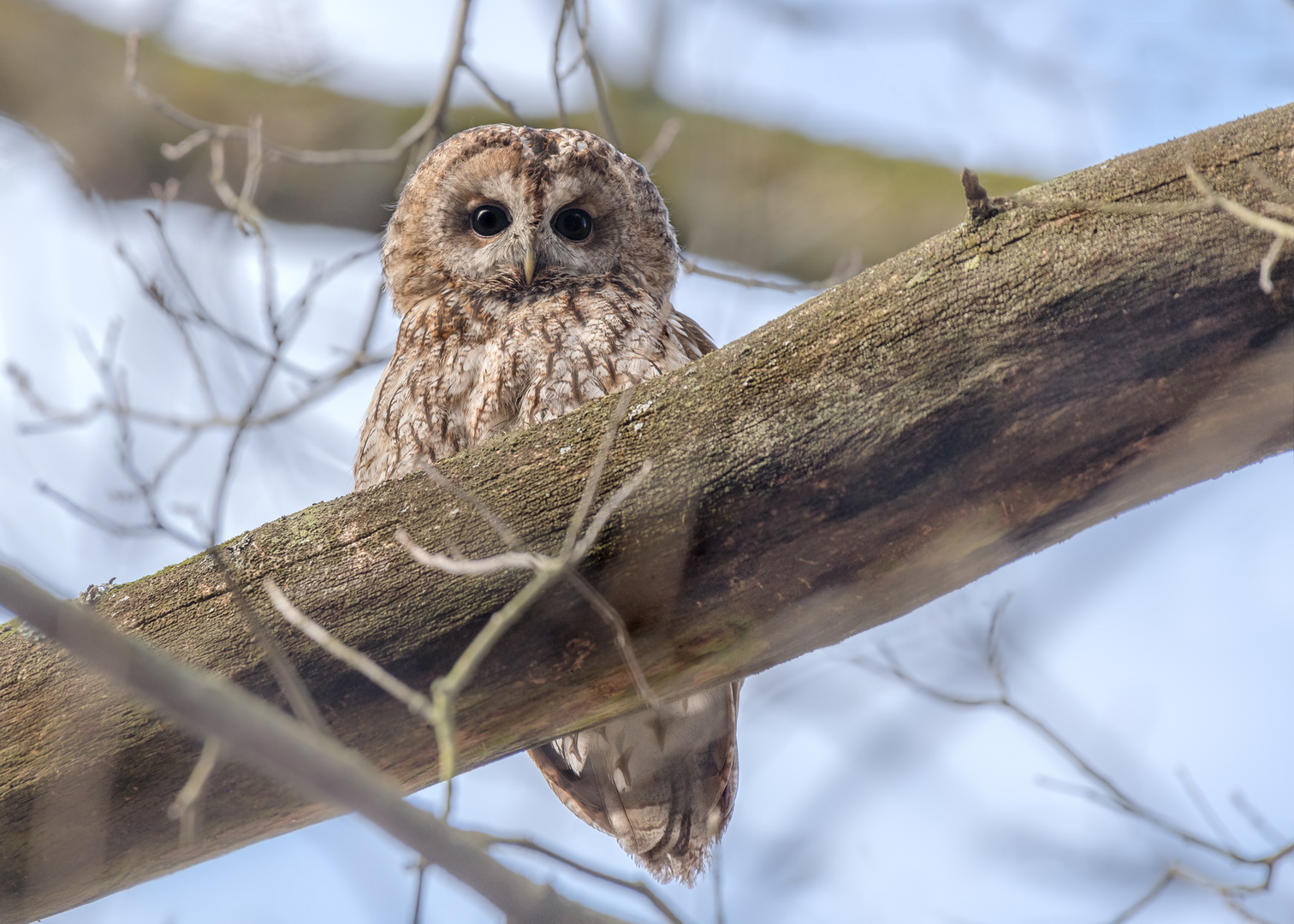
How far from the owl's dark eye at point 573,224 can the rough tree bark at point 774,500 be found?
4.68ft

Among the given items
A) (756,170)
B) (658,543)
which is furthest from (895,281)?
(756,170)

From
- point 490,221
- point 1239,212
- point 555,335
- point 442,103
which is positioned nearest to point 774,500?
point 1239,212

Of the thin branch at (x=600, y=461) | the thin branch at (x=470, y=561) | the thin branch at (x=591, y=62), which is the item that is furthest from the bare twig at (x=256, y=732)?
the thin branch at (x=591, y=62)

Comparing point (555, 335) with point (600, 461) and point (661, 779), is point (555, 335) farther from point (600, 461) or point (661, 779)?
point (661, 779)

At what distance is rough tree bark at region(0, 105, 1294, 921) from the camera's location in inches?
68.7

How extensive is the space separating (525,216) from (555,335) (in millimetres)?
660

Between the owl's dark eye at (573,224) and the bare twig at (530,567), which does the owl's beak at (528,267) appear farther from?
the bare twig at (530,567)

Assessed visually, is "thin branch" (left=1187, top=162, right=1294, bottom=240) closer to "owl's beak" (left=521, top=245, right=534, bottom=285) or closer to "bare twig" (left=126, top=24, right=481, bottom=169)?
"owl's beak" (left=521, top=245, right=534, bottom=285)

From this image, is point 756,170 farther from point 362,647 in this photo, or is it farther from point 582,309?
point 362,647

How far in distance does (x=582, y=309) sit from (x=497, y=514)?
3.41 feet

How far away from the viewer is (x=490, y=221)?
3.39m

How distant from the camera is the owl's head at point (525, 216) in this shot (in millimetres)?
3289

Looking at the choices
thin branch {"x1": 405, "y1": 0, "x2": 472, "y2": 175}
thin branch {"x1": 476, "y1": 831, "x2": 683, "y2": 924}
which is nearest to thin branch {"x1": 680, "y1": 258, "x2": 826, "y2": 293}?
thin branch {"x1": 405, "y1": 0, "x2": 472, "y2": 175}

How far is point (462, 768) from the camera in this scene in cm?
213
